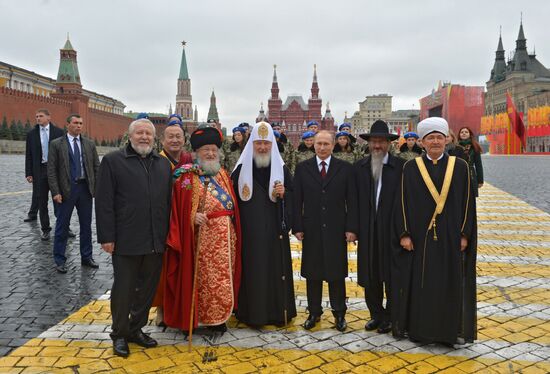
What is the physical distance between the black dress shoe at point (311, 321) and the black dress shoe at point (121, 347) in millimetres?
1502

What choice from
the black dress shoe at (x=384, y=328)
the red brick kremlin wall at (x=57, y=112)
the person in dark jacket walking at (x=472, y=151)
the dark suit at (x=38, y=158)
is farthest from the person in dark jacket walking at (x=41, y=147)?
the red brick kremlin wall at (x=57, y=112)

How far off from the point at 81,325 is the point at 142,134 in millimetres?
1853

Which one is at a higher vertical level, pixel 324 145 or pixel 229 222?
pixel 324 145

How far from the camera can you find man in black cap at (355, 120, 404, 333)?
3902 mm

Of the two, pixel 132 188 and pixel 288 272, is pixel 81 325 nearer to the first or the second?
pixel 132 188

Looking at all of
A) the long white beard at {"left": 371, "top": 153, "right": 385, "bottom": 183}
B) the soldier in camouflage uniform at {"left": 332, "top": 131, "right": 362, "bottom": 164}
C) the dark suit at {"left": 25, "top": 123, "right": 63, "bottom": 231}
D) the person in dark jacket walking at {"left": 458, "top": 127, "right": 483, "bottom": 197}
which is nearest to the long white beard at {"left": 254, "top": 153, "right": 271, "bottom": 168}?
the long white beard at {"left": 371, "top": 153, "right": 385, "bottom": 183}

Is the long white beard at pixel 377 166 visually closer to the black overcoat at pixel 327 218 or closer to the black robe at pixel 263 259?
the black overcoat at pixel 327 218

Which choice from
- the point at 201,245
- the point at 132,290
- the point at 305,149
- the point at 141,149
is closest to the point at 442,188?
the point at 201,245

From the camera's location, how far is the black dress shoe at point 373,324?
3979mm

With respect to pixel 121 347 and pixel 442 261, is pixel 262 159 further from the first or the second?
pixel 121 347

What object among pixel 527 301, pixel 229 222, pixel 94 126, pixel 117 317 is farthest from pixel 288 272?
pixel 94 126

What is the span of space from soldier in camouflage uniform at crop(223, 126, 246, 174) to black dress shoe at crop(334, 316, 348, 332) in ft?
15.6

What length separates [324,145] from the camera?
4059mm

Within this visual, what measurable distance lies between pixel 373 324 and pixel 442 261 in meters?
0.87
